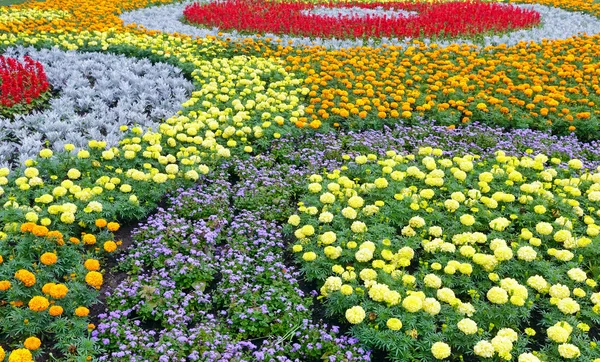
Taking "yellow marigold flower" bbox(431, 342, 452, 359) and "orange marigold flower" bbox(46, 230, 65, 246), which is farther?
"orange marigold flower" bbox(46, 230, 65, 246)

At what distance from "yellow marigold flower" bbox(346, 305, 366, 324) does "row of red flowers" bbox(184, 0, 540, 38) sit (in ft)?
29.2

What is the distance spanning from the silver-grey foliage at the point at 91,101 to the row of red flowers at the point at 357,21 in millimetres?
3657

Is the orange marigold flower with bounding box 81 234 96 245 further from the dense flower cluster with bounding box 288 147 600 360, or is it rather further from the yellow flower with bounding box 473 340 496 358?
the yellow flower with bounding box 473 340 496 358

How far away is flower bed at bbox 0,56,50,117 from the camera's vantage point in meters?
7.19

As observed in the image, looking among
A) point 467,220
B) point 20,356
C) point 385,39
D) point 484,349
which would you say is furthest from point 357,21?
point 20,356

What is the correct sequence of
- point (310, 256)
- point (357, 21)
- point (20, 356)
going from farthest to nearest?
1. point (357, 21)
2. point (310, 256)
3. point (20, 356)

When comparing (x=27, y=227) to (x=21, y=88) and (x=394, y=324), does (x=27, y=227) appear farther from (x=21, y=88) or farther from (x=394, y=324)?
(x=21, y=88)

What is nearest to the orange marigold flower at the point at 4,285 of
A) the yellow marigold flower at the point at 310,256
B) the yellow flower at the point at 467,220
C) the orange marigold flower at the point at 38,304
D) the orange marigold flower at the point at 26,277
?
the orange marigold flower at the point at 26,277

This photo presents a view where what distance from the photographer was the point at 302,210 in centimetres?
515

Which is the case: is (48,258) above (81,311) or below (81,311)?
above

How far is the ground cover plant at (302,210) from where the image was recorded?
3822 mm

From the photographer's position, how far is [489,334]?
3.76m

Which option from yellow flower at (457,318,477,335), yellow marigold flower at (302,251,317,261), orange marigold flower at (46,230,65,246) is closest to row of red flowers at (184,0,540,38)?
yellow marigold flower at (302,251,317,261)

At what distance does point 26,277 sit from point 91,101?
443 cm
